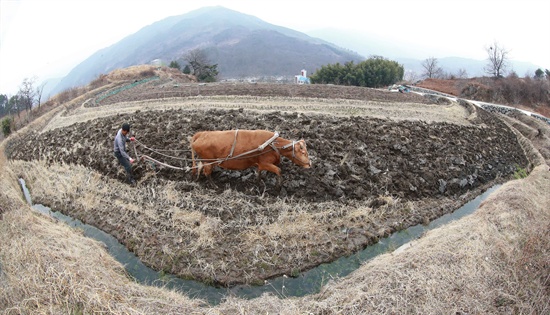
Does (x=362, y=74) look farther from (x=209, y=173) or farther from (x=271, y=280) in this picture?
(x=271, y=280)

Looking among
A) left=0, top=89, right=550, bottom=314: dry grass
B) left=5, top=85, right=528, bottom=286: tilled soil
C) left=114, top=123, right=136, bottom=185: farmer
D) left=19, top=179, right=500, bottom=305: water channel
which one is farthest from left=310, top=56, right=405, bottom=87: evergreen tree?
left=19, top=179, right=500, bottom=305: water channel

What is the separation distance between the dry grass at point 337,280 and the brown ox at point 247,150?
116 centimetres

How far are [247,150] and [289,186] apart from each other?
152 cm

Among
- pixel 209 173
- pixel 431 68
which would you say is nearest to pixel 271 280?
pixel 209 173

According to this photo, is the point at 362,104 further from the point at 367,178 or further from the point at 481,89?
the point at 481,89

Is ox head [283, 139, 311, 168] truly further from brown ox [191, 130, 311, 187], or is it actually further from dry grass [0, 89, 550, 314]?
dry grass [0, 89, 550, 314]

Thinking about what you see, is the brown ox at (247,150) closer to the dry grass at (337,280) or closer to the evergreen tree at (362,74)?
the dry grass at (337,280)

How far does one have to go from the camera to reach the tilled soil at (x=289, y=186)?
685cm

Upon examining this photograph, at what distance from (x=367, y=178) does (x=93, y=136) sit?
10.7 metres

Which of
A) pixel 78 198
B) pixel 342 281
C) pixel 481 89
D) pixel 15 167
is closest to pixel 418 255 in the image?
pixel 342 281

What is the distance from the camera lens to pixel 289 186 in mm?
8906

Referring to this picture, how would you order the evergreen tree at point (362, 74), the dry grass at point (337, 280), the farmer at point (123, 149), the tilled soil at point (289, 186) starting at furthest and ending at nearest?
the evergreen tree at point (362, 74)
the farmer at point (123, 149)
the tilled soil at point (289, 186)
the dry grass at point (337, 280)

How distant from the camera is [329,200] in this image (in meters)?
8.68

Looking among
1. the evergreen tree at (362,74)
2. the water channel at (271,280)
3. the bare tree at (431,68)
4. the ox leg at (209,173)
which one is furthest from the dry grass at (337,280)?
the bare tree at (431,68)
